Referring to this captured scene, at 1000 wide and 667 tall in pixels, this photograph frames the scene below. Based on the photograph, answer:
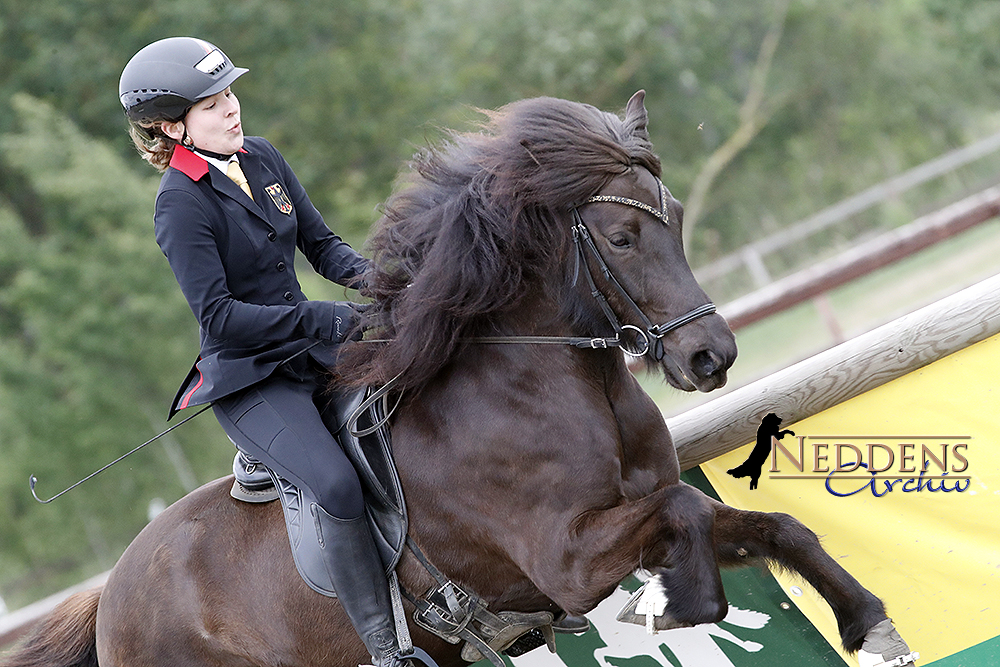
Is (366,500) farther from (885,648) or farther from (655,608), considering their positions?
(885,648)

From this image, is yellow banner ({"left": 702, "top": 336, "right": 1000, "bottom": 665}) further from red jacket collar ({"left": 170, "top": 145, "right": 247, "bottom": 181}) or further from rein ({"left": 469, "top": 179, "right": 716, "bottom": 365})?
red jacket collar ({"left": 170, "top": 145, "right": 247, "bottom": 181})

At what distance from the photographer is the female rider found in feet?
12.4

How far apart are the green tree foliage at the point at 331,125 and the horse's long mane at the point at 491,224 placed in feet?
7.82

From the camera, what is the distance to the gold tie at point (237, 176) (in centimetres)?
396

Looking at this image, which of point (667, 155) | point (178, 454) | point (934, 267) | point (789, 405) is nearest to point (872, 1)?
point (667, 155)

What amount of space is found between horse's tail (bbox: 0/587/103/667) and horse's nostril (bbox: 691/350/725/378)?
3.25m

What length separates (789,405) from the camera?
14.6ft

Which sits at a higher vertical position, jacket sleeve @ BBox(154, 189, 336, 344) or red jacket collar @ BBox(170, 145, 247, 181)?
red jacket collar @ BBox(170, 145, 247, 181)

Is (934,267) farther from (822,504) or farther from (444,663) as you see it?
(444,663)

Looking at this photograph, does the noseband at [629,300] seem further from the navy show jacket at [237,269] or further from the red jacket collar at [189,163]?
the red jacket collar at [189,163]

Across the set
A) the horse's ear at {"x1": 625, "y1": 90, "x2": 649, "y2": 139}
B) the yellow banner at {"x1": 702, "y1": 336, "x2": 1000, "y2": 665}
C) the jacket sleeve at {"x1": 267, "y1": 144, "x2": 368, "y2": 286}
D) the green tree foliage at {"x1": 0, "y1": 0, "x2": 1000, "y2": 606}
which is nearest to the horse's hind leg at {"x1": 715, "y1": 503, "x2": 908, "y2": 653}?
the yellow banner at {"x1": 702, "y1": 336, "x2": 1000, "y2": 665}

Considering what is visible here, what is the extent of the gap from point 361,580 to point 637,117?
2015 mm

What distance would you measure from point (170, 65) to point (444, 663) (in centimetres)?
260

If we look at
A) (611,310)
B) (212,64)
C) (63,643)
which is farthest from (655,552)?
(63,643)
